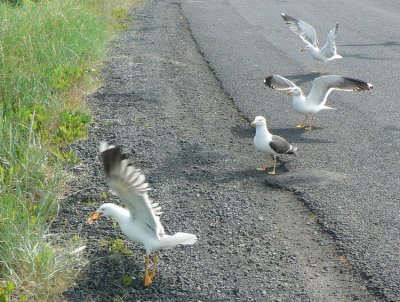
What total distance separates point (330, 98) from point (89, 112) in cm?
319

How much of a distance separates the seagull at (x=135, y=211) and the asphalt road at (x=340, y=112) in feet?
4.14

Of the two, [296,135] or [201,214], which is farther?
[296,135]

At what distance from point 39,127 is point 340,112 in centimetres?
360

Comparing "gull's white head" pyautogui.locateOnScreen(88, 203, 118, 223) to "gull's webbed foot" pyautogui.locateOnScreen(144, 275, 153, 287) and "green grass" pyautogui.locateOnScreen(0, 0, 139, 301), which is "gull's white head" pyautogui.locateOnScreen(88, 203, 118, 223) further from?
"gull's webbed foot" pyautogui.locateOnScreen(144, 275, 153, 287)

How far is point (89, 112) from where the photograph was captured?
725cm

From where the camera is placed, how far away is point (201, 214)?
4969mm

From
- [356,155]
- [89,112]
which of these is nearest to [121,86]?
[89,112]

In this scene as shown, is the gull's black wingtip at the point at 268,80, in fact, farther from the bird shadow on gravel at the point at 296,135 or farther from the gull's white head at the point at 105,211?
the gull's white head at the point at 105,211

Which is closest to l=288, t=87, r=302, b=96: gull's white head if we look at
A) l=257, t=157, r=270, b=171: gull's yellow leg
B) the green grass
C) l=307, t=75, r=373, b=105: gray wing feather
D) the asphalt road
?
l=307, t=75, r=373, b=105: gray wing feather

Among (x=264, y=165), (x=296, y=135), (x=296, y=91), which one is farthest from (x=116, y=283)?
(x=296, y=91)

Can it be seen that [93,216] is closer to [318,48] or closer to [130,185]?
[130,185]

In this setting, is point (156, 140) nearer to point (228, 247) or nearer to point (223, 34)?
point (228, 247)

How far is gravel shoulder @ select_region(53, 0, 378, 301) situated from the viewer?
4.02 m

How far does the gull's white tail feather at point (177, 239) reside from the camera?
410 cm
